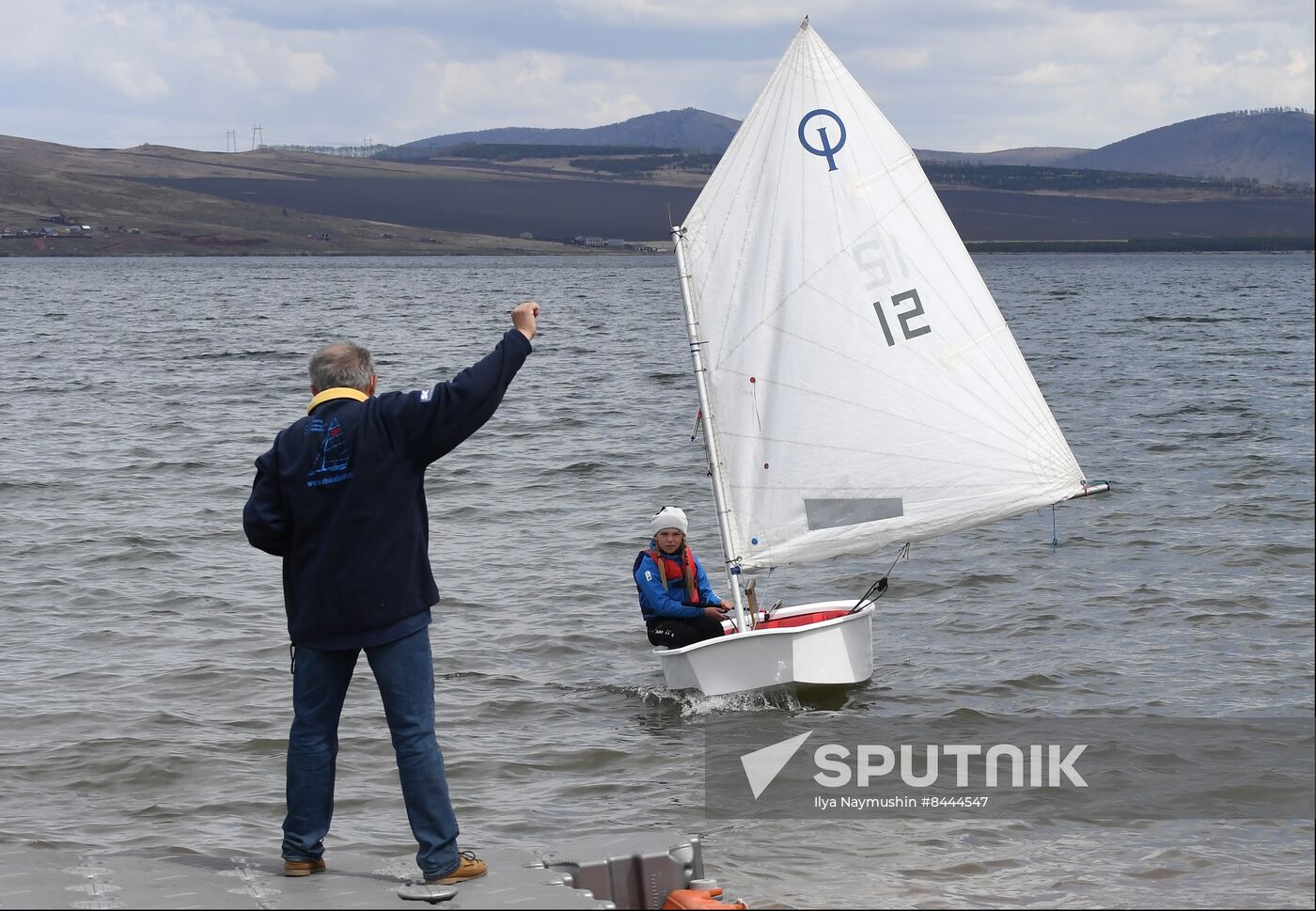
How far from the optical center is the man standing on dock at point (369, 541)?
201 inches

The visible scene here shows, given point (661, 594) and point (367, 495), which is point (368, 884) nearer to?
point (367, 495)

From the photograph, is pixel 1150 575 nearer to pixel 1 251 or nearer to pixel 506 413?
pixel 506 413

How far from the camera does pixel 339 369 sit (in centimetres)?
532

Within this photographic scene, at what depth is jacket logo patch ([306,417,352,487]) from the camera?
5117 millimetres

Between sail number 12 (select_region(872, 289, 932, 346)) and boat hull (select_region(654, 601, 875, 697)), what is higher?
sail number 12 (select_region(872, 289, 932, 346))

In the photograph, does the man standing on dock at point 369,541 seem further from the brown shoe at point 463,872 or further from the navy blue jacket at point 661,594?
the navy blue jacket at point 661,594

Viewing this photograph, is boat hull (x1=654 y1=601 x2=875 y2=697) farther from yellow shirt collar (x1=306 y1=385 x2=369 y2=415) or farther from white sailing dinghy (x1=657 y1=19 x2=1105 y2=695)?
yellow shirt collar (x1=306 y1=385 x2=369 y2=415)

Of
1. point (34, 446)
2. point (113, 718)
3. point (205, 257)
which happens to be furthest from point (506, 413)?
point (205, 257)

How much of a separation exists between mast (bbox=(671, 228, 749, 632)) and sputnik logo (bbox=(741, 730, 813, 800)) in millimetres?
1069

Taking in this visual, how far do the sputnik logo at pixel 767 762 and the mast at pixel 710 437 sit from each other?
1069 mm
